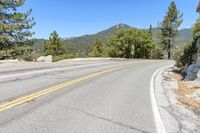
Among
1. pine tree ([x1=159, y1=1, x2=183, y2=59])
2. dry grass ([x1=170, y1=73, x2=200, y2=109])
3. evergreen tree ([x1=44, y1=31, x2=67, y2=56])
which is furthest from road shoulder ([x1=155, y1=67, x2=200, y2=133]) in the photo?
evergreen tree ([x1=44, y1=31, x2=67, y2=56])

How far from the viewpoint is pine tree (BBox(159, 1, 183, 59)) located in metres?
74.2

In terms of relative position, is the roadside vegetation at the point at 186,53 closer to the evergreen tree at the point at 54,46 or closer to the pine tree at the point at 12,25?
the pine tree at the point at 12,25

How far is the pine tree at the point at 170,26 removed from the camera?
74188 millimetres

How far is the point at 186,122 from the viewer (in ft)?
27.1

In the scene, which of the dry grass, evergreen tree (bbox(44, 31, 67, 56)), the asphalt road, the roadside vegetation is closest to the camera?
the asphalt road

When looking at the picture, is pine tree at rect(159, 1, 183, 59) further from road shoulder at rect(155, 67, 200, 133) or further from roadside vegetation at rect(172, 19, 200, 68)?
road shoulder at rect(155, 67, 200, 133)

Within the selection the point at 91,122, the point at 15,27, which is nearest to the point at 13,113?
the point at 91,122

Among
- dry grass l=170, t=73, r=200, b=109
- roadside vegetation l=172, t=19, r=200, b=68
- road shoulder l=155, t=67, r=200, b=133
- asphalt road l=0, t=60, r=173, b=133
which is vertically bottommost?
dry grass l=170, t=73, r=200, b=109

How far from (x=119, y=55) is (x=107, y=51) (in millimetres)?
7634

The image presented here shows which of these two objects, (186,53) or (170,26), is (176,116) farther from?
(170,26)

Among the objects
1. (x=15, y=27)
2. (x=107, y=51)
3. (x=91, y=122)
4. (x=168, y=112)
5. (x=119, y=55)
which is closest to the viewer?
(x=91, y=122)

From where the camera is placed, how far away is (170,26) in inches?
2928

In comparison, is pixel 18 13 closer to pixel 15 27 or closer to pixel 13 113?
pixel 15 27

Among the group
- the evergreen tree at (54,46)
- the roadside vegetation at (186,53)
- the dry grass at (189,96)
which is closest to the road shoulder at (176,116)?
the dry grass at (189,96)
